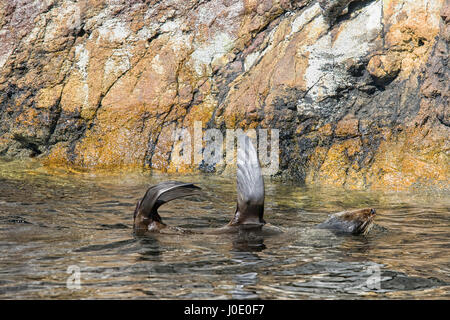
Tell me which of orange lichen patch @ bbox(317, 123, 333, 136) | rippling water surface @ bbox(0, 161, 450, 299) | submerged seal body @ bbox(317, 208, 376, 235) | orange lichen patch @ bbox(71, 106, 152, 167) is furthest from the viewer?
orange lichen patch @ bbox(71, 106, 152, 167)

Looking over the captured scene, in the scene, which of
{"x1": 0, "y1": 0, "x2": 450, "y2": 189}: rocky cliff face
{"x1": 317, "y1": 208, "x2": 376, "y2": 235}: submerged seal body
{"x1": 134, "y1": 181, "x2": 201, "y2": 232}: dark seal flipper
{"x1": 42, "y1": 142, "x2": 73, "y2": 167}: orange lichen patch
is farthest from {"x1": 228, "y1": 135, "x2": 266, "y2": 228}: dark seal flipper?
{"x1": 42, "y1": 142, "x2": 73, "y2": 167}: orange lichen patch

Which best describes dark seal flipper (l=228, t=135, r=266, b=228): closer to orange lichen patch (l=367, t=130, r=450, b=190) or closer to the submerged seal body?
the submerged seal body

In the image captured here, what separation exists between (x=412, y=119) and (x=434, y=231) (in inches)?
102

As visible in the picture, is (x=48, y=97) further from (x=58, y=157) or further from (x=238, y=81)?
(x=238, y=81)

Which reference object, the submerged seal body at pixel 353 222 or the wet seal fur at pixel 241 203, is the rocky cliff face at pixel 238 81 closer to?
the submerged seal body at pixel 353 222

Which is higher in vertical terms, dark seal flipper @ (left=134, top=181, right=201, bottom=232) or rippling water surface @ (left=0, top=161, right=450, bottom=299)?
dark seal flipper @ (left=134, top=181, right=201, bottom=232)

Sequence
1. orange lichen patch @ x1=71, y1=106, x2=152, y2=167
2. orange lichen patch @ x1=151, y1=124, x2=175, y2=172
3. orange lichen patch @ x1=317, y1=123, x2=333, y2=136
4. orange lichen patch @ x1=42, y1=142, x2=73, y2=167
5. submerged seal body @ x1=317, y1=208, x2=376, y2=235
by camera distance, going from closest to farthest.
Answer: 1. submerged seal body @ x1=317, y1=208, x2=376, y2=235
2. orange lichen patch @ x1=317, y1=123, x2=333, y2=136
3. orange lichen patch @ x1=151, y1=124, x2=175, y2=172
4. orange lichen patch @ x1=71, y1=106, x2=152, y2=167
5. orange lichen patch @ x1=42, y1=142, x2=73, y2=167

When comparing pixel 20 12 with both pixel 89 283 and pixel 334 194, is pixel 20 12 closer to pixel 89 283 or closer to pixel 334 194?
pixel 334 194

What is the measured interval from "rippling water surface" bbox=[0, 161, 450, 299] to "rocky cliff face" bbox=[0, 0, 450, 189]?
0.91m

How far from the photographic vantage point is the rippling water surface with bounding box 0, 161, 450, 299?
10.3ft

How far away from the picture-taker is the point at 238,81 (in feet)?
27.1

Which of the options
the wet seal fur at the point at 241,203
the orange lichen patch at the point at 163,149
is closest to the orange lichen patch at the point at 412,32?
the orange lichen patch at the point at 163,149

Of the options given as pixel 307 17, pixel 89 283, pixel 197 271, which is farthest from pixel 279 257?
pixel 307 17

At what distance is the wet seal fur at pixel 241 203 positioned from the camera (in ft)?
14.7
